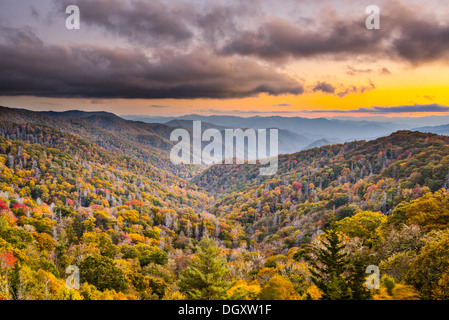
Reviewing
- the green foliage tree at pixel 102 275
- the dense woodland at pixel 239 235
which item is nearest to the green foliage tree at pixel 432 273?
the dense woodland at pixel 239 235

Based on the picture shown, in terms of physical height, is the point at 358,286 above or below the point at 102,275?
above

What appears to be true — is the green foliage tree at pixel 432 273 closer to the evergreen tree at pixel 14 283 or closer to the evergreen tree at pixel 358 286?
the evergreen tree at pixel 358 286

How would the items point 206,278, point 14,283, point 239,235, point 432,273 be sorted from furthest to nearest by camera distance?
point 239,235
point 14,283
point 206,278
point 432,273

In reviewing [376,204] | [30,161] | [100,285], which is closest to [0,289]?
[100,285]

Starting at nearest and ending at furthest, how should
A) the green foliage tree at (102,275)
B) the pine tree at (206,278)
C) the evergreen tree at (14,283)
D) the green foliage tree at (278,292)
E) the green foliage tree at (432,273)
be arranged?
the green foliage tree at (432,273)
the pine tree at (206,278)
the green foliage tree at (278,292)
the evergreen tree at (14,283)
the green foliage tree at (102,275)

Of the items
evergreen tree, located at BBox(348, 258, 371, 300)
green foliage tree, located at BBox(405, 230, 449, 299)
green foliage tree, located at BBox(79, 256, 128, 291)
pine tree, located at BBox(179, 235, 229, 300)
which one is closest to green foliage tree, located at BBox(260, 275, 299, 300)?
pine tree, located at BBox(179, 235, 229, 300)

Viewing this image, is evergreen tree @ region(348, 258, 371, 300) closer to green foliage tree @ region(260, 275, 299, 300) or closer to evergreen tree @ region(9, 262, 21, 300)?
green foliage tree @ region(260, 275, 299, 300)

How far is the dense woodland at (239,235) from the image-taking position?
69.1 ft

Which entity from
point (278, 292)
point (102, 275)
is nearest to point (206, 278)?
point (278, 292)

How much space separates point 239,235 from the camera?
99000 mm

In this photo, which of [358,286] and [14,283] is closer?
[358,286]

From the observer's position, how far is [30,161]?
127m

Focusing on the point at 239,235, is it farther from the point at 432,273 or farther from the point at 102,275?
the point at 432,273
